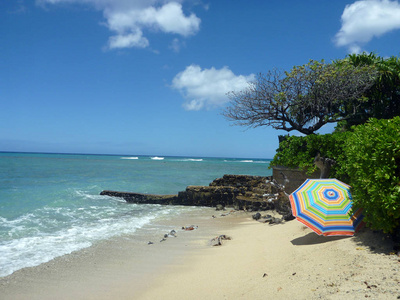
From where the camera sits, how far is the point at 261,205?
47.0ft

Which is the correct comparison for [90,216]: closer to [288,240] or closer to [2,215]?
[2,215]

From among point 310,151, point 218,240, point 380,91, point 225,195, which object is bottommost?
point 218,240

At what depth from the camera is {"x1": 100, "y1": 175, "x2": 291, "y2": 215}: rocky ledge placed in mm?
15299

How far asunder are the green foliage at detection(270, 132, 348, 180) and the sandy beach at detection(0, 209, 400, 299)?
3250 millimetres

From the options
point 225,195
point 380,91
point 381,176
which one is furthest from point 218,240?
point 380,91

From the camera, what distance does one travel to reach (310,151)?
469 inches

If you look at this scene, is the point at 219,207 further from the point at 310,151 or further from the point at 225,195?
the point at 310,151

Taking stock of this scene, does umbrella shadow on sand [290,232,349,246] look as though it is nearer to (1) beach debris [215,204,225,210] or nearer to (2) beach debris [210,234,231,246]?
(2) beach debris [210,234,231,246]

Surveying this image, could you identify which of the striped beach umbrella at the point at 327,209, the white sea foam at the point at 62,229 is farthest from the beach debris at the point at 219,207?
the striped beach umbrella at the point at 327,209

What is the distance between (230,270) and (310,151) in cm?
733

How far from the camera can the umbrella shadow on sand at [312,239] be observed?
6.39 meters

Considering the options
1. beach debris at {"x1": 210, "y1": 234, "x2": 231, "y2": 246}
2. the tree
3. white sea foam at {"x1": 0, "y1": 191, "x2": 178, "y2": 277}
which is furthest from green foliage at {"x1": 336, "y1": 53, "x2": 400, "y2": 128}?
white sea foam at {"x1": 0, "y1": 191, "x2": 178, "y2": 277}

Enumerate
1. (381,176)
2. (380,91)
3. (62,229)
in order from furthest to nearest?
(380,91)
(62,229)
(381,176)

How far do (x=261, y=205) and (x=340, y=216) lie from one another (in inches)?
321
